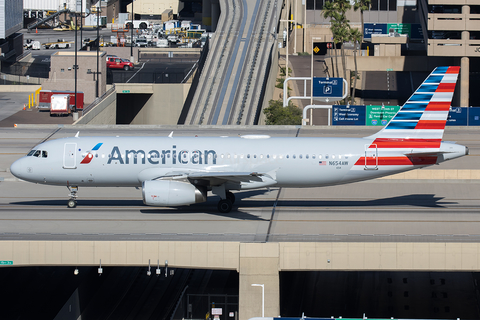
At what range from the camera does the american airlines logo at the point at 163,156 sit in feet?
120

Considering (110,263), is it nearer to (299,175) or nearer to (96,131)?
(299,175)

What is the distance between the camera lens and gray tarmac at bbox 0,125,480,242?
3259 centimetres

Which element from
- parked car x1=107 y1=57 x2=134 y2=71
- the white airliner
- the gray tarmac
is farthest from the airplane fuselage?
parked car x1=107 y1=57 x2=134 y2=71

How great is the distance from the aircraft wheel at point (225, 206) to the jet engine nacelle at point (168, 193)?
2.28m

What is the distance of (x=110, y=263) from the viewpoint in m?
30.4

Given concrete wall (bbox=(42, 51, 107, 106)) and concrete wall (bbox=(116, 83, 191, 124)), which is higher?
concrete wall (bbox=(42, 51, 107, 106))

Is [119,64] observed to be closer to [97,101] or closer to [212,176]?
[97,101]

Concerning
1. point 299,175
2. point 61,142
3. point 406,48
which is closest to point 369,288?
point 299,175

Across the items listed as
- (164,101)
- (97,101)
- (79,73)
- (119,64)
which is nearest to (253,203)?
(97,101)

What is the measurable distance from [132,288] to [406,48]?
267 feet

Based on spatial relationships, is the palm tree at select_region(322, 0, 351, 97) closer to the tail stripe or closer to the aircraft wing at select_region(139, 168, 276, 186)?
the tail stripe

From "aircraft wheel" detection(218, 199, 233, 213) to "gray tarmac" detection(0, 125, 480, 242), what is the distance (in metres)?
0.46

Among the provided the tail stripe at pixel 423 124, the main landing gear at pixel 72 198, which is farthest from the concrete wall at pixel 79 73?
the tail stripe at pixel 423 124

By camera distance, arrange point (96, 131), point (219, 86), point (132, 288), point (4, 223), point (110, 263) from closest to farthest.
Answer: point (110, 263), point (4, 223), point (132, 288), point (96, 131), point (219, 86)
